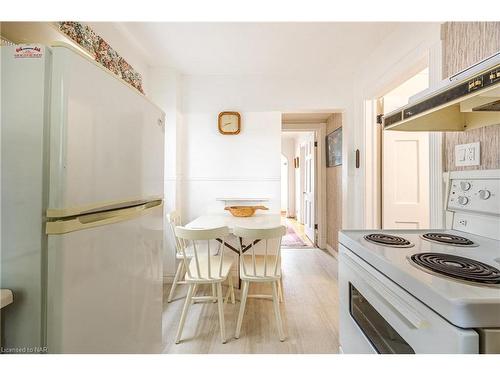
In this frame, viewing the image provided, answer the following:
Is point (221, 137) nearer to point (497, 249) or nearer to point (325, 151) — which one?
point (325, 151)

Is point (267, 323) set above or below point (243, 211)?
below

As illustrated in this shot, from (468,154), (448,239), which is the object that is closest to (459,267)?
(448,239)

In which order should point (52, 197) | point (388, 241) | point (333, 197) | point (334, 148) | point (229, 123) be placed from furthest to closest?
1. point (333, 197)
2. point (334, 148)
3. point (229, 123)
4. point (388, 241)
5. point (52, 197)

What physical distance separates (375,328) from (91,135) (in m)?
1.21

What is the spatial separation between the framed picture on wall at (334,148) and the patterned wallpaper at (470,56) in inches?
74.5

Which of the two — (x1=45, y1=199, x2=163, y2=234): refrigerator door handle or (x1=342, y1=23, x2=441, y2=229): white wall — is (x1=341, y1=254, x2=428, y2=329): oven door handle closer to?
(x1=45, y1=199, x2=163, y2=234): refrigerator door handle

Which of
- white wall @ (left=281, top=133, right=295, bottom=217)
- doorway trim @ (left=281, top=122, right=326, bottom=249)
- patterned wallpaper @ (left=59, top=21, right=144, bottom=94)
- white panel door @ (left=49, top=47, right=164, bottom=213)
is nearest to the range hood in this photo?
white panel door @ (left=49, top=47, right=164, bottom=213)

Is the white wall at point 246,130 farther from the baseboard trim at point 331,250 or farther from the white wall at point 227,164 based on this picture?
the baseboard trim at point 331,250

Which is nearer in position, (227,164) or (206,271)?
(206,271)

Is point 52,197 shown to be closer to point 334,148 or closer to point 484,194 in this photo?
point 484,194

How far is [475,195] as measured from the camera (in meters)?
1.14

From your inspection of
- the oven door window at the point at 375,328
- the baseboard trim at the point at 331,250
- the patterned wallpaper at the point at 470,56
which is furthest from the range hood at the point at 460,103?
the baseboard trim at the point at 331,250

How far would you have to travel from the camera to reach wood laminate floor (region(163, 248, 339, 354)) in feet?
5.16

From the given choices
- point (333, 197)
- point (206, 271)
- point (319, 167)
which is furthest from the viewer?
point (319, 167)
